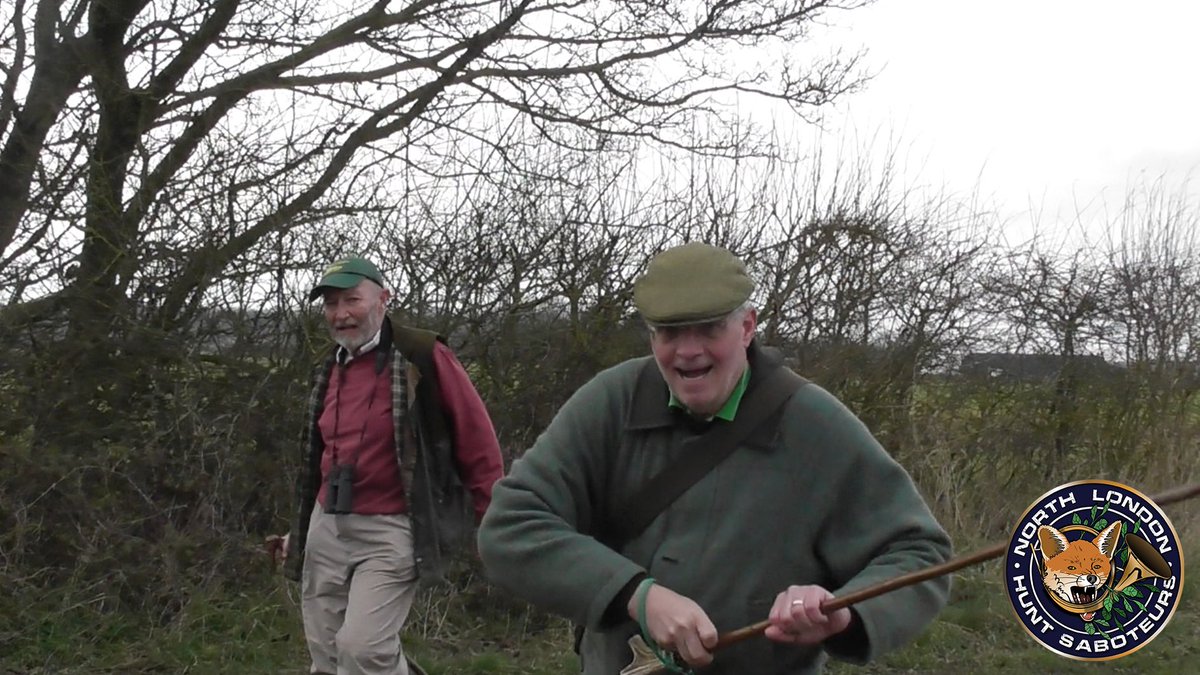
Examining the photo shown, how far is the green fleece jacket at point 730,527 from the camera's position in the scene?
254 cm

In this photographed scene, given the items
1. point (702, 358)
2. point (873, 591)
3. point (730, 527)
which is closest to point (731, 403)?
point (702, 358)

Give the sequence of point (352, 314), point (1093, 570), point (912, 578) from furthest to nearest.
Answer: point (352, 314) < point (912, 578) < point (1093, 570)

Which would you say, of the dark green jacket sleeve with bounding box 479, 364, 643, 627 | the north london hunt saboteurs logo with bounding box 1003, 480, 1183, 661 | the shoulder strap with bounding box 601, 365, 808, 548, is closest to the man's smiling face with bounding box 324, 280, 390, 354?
the dark green jacket sleeve with bounding box 479, 364, 643, 627

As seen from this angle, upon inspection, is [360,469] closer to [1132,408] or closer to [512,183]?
[512,183]

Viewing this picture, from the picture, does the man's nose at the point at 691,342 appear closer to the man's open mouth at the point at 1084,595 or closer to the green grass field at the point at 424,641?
the man's open mouth at the point at 1084,595

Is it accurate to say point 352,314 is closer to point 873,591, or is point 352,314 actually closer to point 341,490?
point 341,490

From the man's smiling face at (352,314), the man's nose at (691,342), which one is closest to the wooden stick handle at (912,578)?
the man's nose at (691,342)

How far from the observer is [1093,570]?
2062mm

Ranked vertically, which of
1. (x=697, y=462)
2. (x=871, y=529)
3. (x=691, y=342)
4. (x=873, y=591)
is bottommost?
(x=873, y=591)

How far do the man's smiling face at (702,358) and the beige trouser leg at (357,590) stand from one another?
274 cm

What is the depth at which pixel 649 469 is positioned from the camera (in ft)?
8.70

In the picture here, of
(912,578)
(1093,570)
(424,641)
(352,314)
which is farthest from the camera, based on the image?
(424,641)

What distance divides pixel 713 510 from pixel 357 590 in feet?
9.16

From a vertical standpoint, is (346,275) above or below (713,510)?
above
